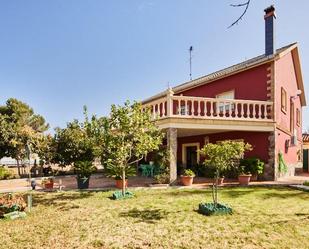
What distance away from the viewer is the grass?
601 cm

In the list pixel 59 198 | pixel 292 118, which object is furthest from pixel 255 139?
pixel 59 198

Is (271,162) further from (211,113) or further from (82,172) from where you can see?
(82,172)

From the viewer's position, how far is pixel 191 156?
2109cm

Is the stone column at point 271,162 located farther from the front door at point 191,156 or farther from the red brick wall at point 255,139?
the front door at point 191,156

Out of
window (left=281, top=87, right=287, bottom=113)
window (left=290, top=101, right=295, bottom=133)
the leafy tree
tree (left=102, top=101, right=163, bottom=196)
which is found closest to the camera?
tree (left=102, top=101, right=163, bottom=196)

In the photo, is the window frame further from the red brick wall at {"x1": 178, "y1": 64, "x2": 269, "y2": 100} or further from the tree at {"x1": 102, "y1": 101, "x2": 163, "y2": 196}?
the tree at {"x1": 102, "y1": 101, "x2": 163, "y2": 196}

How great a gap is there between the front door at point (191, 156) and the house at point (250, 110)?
82 mm

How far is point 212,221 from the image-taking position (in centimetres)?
732

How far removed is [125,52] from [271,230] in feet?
49.6

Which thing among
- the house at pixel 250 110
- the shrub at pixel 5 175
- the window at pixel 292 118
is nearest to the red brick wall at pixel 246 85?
the house at pixel 250 110

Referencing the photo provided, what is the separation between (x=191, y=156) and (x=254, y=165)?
23.0 feet

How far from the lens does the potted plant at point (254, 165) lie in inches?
572

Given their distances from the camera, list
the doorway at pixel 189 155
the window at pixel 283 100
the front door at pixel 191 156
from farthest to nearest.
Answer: the front door at pixel 191 156 < the doorway at pixel 189 155 < the window at pixel 283 100

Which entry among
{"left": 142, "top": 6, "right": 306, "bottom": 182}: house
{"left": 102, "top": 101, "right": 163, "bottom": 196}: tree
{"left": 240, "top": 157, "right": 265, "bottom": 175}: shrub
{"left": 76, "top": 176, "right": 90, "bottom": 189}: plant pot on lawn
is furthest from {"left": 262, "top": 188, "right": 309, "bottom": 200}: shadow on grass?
{"left": 76, "top": 176, "right": 90, "bottom": 189}: plant pot on lawn
